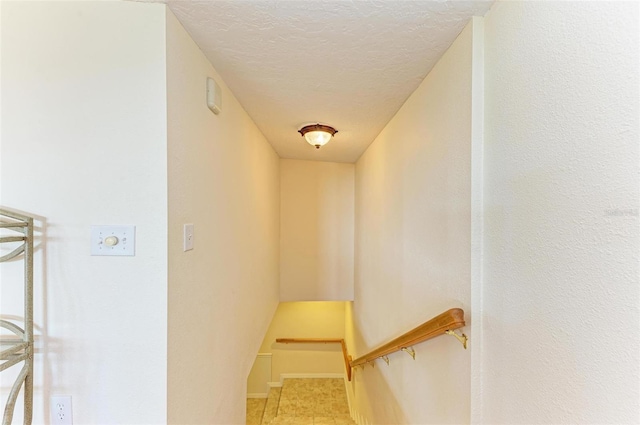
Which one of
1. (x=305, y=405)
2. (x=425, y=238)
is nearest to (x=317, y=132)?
(x=425, y=238)

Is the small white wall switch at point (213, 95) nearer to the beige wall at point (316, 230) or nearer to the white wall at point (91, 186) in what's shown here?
the white wall at point (91, 186)

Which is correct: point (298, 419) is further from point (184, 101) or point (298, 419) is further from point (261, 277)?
point (184, 101)

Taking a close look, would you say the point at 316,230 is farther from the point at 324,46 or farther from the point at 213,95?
the point at 324,46

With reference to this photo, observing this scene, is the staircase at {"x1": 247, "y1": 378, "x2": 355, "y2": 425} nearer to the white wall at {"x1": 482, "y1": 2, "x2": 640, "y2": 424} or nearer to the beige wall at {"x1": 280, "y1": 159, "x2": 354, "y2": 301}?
the beige wall at {"x1": 280, "y1": 159, "x2": 354, "y2": 301}

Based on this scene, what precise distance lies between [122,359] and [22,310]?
385mm

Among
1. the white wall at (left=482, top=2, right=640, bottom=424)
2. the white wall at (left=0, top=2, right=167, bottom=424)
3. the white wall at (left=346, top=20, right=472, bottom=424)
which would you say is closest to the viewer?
the white wall at (left=482, top=2, right=640, bottom=424)

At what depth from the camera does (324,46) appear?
1.10 metres

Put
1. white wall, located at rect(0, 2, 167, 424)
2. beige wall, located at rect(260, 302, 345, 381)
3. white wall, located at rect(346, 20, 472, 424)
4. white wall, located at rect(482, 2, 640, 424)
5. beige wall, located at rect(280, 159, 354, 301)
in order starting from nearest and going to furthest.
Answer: white wall, located at rect(482, 2, 640, 424) → white wall, located at rect(0, 2, 167, 424) → white wall, located at rect(346, 20, 472, 424) → beige wall, located at rect(280, 159, 354, 301) → beige wall, located at rect(260, 302, 345, 381)

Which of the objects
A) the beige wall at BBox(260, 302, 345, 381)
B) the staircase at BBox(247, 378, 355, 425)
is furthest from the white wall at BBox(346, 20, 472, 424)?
the beige wall at BBox(260, 302, 345, 381)

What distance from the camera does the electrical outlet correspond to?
913 mm

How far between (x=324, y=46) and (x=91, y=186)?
1033mm

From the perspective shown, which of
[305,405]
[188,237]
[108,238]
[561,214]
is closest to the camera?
[561,214]

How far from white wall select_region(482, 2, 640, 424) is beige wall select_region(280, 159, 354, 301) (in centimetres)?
268

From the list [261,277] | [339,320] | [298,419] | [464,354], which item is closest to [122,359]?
[464,354]
